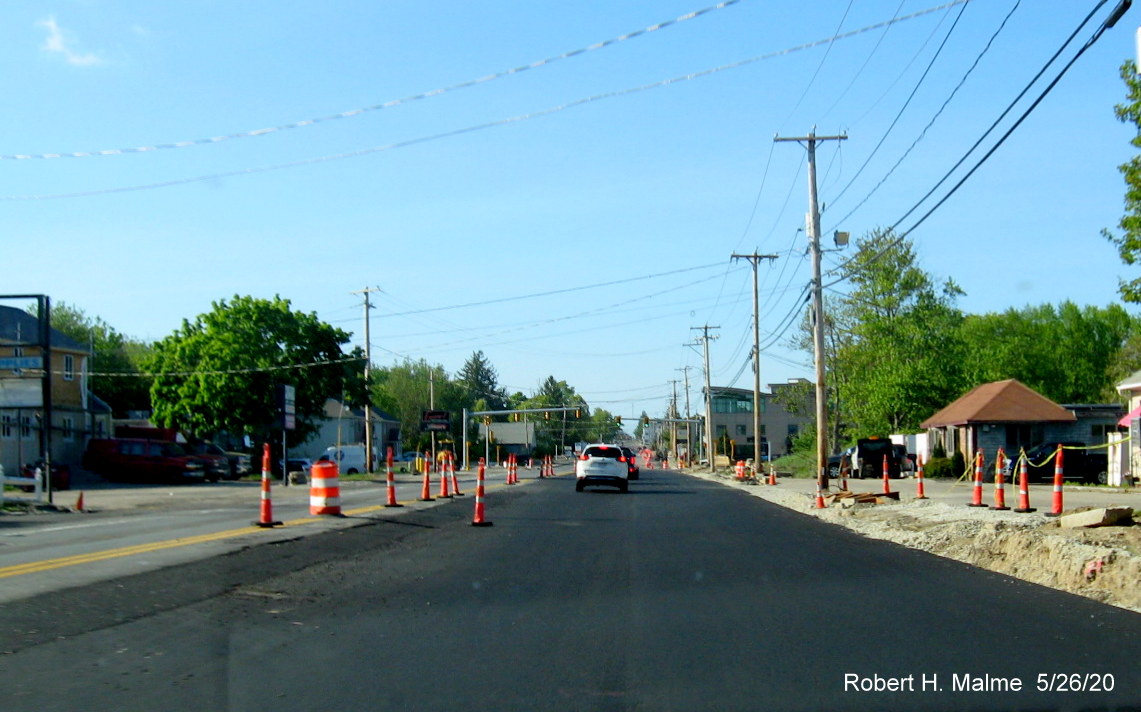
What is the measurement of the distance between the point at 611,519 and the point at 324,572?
10290 millimetres

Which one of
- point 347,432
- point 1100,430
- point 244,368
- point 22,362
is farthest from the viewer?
point 347,432

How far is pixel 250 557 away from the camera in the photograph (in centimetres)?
1366

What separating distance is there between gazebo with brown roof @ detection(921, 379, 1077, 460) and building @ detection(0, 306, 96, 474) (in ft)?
124

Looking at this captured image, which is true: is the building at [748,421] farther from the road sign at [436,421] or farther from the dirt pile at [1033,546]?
the dirt pile at [1033,546]

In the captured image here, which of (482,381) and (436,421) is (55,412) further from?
(482,381)

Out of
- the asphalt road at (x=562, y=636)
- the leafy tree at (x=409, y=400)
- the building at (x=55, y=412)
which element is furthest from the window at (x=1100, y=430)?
the leafy tree at (x=409, y=400)

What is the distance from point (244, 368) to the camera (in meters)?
57.3

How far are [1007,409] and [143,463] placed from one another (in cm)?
3903

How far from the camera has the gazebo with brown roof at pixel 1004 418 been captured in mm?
46719

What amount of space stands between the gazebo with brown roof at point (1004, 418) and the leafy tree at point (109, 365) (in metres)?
53.4

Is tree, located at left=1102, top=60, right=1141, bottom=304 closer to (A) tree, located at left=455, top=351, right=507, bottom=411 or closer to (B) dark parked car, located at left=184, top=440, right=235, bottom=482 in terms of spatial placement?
(B) dark parked car, located at left=184, top=440, right=235, bottom=482

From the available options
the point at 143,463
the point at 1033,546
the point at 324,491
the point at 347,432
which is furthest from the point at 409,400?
the point at 1033,546

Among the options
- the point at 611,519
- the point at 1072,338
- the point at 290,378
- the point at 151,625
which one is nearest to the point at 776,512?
the point at 611,519

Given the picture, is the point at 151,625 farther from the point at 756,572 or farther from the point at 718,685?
the point at 756,572
